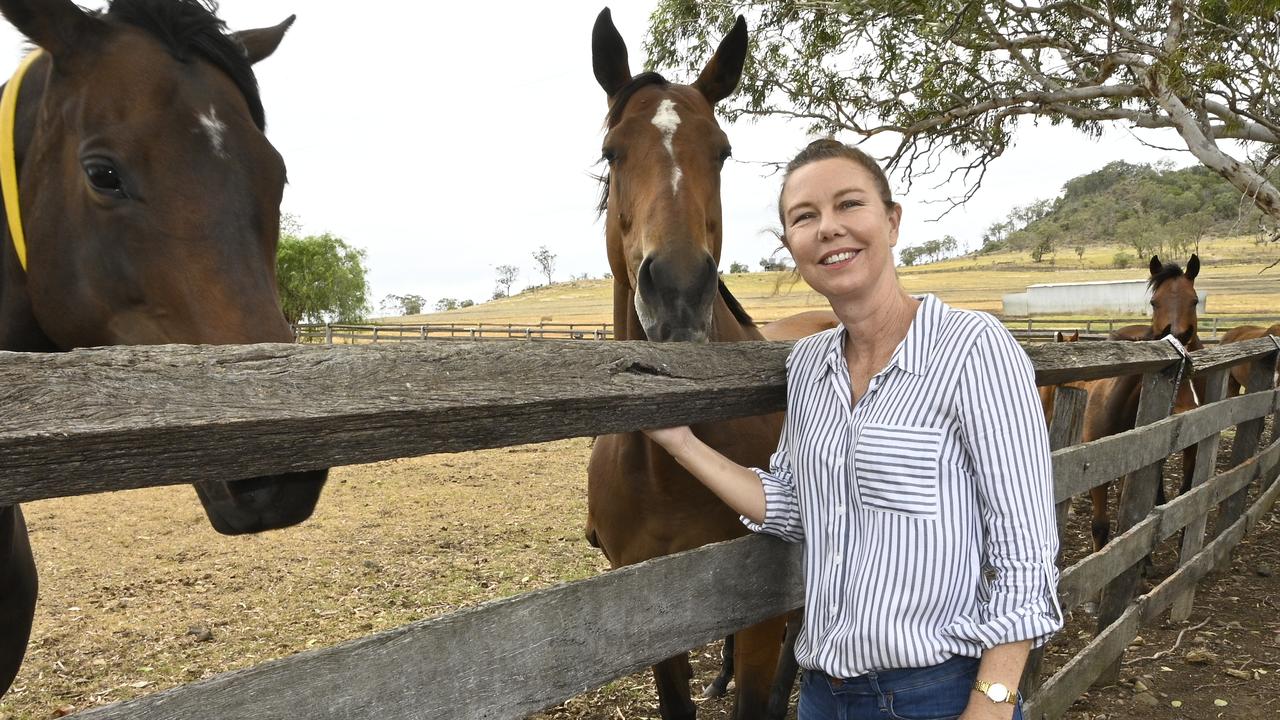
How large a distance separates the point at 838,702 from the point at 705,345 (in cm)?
85

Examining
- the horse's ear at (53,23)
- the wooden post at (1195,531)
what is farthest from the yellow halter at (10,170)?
the wooden post at (1195,531)

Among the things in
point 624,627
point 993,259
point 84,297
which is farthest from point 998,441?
point 993,259

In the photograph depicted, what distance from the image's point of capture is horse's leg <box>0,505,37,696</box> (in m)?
2.17

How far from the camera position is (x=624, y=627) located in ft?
4.75

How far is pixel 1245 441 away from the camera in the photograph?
17.9 feet

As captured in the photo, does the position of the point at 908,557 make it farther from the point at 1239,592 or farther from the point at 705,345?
the point at 1239,592

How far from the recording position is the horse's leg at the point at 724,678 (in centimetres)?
404

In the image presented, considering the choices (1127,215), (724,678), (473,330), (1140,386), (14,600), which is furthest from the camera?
(1127,215)

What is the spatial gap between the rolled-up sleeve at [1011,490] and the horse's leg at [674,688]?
173cm

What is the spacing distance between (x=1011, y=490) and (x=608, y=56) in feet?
8.82

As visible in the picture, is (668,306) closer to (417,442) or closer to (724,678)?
(417,442)

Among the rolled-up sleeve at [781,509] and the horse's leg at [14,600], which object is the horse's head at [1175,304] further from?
the horse's leg at [14,600]

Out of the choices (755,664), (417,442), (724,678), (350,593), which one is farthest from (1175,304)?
(417,442)

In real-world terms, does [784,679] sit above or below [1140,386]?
below
